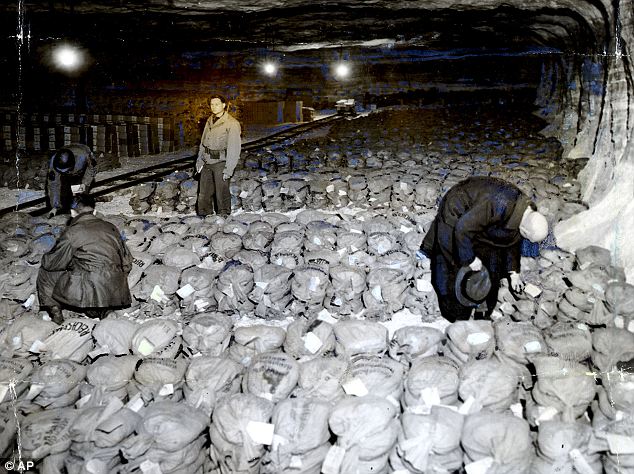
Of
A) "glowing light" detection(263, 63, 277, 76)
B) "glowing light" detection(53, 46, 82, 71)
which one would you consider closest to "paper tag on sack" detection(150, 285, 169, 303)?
"glowing light" detection(53, 46, 82, 71)

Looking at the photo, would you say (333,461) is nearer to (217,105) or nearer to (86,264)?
(86,264)

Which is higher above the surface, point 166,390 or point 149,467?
point 166,390

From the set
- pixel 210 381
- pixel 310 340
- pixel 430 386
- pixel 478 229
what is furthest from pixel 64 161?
pixel 430 386

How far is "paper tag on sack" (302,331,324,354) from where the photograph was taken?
3.46 metres

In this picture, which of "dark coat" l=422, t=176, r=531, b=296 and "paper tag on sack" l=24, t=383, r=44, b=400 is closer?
"paper tag on sack" l=24, t=383, r=44, b=400

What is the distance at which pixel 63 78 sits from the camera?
13125mm

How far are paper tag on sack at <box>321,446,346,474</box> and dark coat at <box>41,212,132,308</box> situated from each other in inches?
93.7

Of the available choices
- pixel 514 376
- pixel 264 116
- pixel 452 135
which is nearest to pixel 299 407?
pixel 514 376

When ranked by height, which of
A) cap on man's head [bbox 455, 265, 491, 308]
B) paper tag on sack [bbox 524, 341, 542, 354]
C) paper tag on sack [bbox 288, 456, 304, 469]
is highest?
cap on man's head [bbox 455, 265, 491, 308]

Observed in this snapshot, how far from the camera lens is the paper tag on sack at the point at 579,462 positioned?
268 centimetres

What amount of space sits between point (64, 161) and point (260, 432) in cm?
526

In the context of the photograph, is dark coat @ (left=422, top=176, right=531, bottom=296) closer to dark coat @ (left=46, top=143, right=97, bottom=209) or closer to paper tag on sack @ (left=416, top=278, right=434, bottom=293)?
paper tag on sack @ (left=416, top=278, right=434, bottom=293)

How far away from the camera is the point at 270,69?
17125 millimetres

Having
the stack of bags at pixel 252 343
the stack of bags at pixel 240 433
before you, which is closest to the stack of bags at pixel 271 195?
the stack of bags at pixel 252 343
